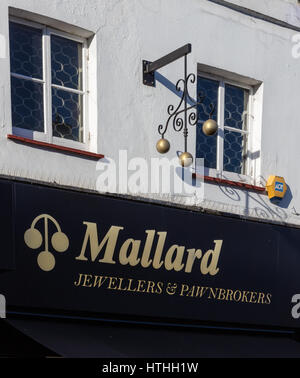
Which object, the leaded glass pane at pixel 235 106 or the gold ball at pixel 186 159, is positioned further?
the leaded glass pane at pixel 235 106

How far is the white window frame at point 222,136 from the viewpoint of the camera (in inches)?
405

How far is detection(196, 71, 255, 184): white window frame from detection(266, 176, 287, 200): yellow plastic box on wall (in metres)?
0.23

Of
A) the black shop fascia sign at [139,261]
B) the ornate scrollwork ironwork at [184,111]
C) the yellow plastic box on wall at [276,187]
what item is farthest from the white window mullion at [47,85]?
the yellow plastic box on wall at [276,187]

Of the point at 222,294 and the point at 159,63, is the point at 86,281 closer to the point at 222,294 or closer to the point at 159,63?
the point at 222,294

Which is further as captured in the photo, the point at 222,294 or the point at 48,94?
the point at 222,294

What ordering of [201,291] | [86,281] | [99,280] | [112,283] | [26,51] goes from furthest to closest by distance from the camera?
[201,291] < [26,51] < [112,283] < [99,280] < [86,281]

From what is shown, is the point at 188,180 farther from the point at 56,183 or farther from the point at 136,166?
the point at 56,183

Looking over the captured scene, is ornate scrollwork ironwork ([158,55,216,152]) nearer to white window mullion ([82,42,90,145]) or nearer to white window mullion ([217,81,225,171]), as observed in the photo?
white window mullion ([217,81,225,171])

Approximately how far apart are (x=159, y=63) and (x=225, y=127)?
1.54 meters

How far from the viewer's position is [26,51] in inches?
353

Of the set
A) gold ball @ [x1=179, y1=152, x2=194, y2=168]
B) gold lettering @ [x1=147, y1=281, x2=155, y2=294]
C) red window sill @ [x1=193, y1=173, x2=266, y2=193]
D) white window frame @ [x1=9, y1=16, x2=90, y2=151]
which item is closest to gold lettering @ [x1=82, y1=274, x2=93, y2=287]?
gold lettering @ [x1=147, y1=281, x2=155, y2=294]

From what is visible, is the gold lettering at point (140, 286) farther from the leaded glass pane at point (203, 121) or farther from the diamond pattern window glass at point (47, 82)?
the leaded glass pane at point (203, 121)

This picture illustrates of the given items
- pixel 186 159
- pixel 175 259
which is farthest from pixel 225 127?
pixel 175 259
